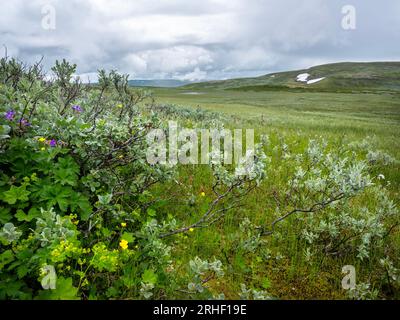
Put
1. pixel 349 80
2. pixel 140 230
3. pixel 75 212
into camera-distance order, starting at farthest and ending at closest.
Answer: pixel 349 80 < pixel 140 230 < pixel 75 212

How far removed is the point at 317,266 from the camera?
12.9 feet

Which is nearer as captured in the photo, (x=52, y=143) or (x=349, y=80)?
(x=52, y=143)

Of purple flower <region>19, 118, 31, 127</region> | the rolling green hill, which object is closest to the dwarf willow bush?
purple flower <region>19, 118, 31, 127</region>

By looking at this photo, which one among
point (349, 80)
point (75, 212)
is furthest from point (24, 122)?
point (349, 80)

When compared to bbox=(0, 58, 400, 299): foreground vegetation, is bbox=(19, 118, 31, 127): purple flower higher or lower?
higher

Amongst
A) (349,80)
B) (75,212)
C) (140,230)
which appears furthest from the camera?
(349,80)

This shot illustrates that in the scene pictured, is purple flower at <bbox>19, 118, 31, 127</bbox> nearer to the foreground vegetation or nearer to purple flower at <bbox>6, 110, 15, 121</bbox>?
the foreground vegetation

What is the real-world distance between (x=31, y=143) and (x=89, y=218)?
102cm

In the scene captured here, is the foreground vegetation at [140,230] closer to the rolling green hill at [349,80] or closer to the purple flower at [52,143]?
the purple flower at [52,143]

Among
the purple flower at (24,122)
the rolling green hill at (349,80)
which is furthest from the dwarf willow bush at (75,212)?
the rolling green hill at (349,80)

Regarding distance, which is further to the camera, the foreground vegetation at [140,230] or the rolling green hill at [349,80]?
the rolling green hill at [349,80]

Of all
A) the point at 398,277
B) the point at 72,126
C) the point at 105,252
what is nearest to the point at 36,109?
the point at 72,126

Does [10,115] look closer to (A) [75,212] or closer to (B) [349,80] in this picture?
(A) [75,212]
